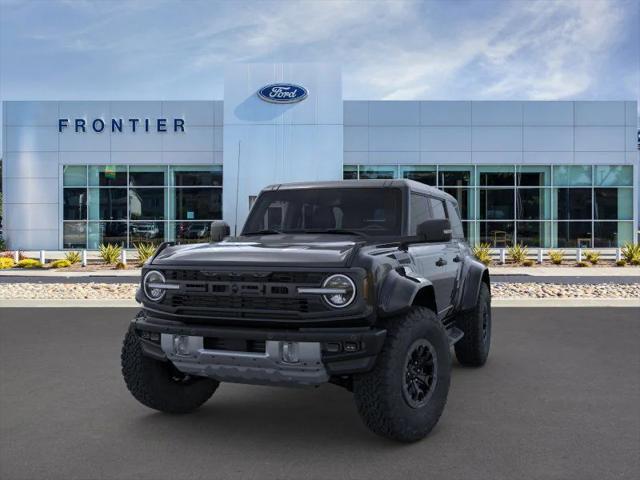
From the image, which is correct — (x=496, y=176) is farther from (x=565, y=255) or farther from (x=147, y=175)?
(x=147, y=175)

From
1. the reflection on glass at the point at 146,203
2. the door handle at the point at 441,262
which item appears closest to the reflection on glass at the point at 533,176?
the reflection on glass at the point at 146,203

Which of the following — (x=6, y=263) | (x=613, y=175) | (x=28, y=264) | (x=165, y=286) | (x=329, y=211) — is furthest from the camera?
(x=613, y=175)

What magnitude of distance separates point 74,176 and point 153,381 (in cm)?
2664

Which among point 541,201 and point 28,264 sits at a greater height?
point 541,201

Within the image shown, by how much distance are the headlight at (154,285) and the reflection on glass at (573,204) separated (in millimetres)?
27387

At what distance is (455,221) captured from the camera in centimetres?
716

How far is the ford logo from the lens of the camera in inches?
1065

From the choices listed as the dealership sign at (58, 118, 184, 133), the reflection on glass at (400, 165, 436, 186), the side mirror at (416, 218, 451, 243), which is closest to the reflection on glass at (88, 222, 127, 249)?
the dealership sign at (58, 118, 184, 133)

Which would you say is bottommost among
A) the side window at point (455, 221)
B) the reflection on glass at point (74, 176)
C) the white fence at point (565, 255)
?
the white fence at point (565, 255)

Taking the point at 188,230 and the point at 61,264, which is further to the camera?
the point at 188,230

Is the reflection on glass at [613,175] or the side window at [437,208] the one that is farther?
the reflection on glass at [613,175]

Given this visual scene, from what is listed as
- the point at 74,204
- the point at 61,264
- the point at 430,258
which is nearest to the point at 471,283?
the point at 430,258

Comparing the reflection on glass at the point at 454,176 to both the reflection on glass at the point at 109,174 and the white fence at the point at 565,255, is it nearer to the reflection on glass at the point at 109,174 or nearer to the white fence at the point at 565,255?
the white fence at the point at 565,255

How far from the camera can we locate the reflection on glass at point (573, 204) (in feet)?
95.5
